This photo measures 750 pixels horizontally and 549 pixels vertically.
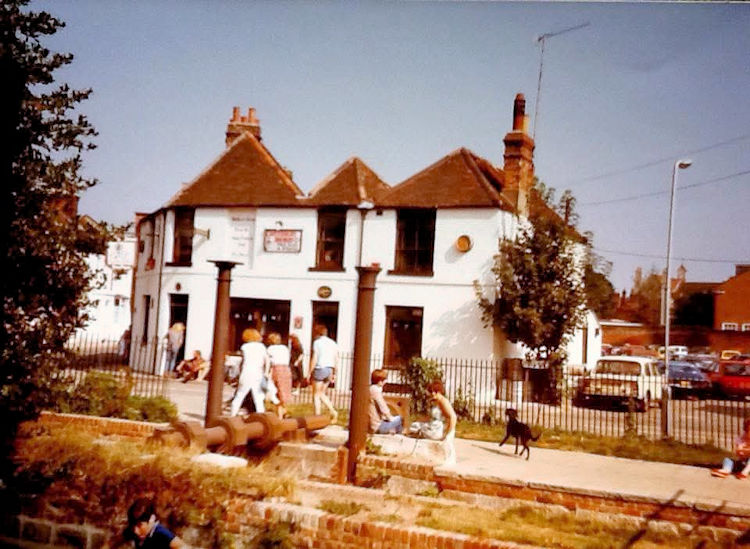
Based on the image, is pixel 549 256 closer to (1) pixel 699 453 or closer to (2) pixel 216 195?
(1) pixel 699 453

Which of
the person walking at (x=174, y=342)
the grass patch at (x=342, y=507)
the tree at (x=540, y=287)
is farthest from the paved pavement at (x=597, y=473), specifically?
the person walking at (x=174, y=342)

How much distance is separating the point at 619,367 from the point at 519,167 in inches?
173

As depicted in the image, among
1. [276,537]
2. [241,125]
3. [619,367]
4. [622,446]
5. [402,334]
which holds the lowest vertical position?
[276,537]

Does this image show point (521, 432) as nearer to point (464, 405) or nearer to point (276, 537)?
point (464, 405)

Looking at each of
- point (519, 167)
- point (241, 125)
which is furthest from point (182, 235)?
point (519, 167)

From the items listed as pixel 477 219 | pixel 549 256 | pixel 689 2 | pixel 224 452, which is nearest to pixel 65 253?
pixel 224 452

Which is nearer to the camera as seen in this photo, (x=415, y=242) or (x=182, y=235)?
(x=182, y=235)

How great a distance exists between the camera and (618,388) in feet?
41.5

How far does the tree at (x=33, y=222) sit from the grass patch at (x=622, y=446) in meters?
5.16

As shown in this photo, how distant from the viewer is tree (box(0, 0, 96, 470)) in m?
6.86

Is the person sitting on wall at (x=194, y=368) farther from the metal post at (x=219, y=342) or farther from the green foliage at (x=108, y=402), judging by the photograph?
the metal post at (x=219, y=342)

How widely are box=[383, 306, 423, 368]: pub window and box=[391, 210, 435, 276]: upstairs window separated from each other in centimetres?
73

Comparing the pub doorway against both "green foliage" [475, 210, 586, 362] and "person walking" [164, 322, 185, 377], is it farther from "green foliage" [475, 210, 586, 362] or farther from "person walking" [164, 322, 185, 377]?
"green foliage" [475, 210, 586, 362]

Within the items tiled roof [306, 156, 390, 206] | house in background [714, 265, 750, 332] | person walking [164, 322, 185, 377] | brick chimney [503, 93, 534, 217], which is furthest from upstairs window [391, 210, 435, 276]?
house in background [714, 265, 750, 332]
